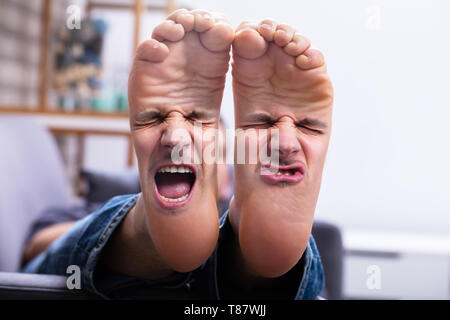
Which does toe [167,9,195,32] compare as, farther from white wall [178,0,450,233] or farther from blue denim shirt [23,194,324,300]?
blue denim shirt [23,194,324,300]

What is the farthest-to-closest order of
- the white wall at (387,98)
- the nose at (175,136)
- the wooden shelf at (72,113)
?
the wooden shelf at (72,113)
the white wall at (387,98)
the nose at (175,136)

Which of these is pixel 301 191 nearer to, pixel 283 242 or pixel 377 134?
pixel 283 242

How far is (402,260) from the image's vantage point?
2.61 ft

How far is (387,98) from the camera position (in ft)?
2.30

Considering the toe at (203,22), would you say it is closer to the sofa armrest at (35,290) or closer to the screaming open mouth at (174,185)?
the screaming open mouth at (174,185)

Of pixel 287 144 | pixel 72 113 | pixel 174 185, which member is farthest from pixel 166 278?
pixel 72 113

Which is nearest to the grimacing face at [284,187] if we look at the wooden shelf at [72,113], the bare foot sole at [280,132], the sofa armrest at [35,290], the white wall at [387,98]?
the bare foot sole at [280,132]

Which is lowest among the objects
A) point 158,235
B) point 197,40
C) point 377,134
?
point 158,235

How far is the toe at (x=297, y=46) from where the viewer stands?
525 millimetres

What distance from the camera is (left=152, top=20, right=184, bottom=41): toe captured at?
1.73 feet

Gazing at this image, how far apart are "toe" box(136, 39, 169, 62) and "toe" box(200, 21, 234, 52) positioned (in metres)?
0.05

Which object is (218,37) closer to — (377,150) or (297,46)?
(297,46)
